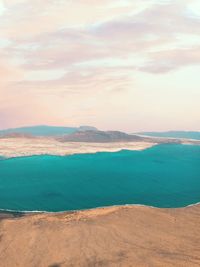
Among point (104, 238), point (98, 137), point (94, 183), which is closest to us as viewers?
point (104, 238)

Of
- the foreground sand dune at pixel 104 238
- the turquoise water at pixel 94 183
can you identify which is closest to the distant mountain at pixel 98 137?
the turquoise water at pixel 94 183

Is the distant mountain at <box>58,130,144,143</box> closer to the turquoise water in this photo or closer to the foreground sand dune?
the turquoise water

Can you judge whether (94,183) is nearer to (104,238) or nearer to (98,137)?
(104,238)

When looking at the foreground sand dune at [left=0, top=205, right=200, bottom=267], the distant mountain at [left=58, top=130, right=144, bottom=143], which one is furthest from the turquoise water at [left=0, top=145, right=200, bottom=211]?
the distant mountain at [left=58, top=130, right=144, bottom=143]

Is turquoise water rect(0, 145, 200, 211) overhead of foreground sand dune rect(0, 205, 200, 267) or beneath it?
overhead

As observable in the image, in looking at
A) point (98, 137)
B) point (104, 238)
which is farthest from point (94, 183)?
point (98, 137)

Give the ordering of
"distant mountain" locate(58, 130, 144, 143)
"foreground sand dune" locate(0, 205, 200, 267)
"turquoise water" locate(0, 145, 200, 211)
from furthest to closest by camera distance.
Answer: "distant mountain" locate(58, 130, 144, 143)
"turquoise water" locate(0, 145, 200, 211)
"foreground sand dune" locate(0, 205, 200, 267)

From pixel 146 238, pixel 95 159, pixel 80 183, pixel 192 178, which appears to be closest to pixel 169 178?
pixel 192 178
